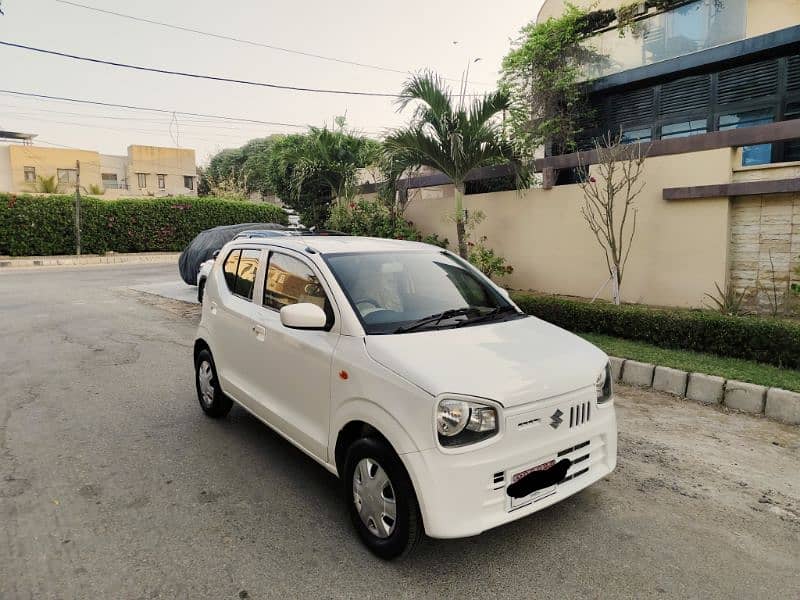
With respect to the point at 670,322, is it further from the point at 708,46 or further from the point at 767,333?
the point at 708,46

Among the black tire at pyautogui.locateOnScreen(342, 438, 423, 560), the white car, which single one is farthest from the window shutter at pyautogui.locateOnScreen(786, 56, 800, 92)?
the black tire at pyautogui.locateOnScreen(342, 438, 423, 560)

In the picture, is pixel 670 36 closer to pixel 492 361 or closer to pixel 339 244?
pixel 339 244

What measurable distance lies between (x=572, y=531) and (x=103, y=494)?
9.33 ft

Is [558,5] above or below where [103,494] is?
above

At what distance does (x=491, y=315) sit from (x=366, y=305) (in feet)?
2.83

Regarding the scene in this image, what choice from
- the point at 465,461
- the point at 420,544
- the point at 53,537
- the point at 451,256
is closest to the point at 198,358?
the point at 53,537

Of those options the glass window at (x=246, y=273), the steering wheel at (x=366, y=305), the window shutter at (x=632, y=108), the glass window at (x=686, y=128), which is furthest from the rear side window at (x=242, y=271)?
the window shutter at (x=632, y=108)

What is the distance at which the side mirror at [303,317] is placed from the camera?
317 centimetres

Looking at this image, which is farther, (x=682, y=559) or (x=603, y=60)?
(x=603, y=60)

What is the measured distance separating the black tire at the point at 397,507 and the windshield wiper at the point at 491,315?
0.97 metres

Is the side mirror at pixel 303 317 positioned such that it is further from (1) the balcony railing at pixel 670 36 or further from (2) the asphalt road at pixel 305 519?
(1) the balcony railing at pixel 670 36

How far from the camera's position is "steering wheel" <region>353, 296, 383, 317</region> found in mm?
3265

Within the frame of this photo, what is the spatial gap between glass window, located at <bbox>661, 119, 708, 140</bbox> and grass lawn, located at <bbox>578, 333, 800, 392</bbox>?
25.1 ft

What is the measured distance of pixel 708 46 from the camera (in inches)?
454
